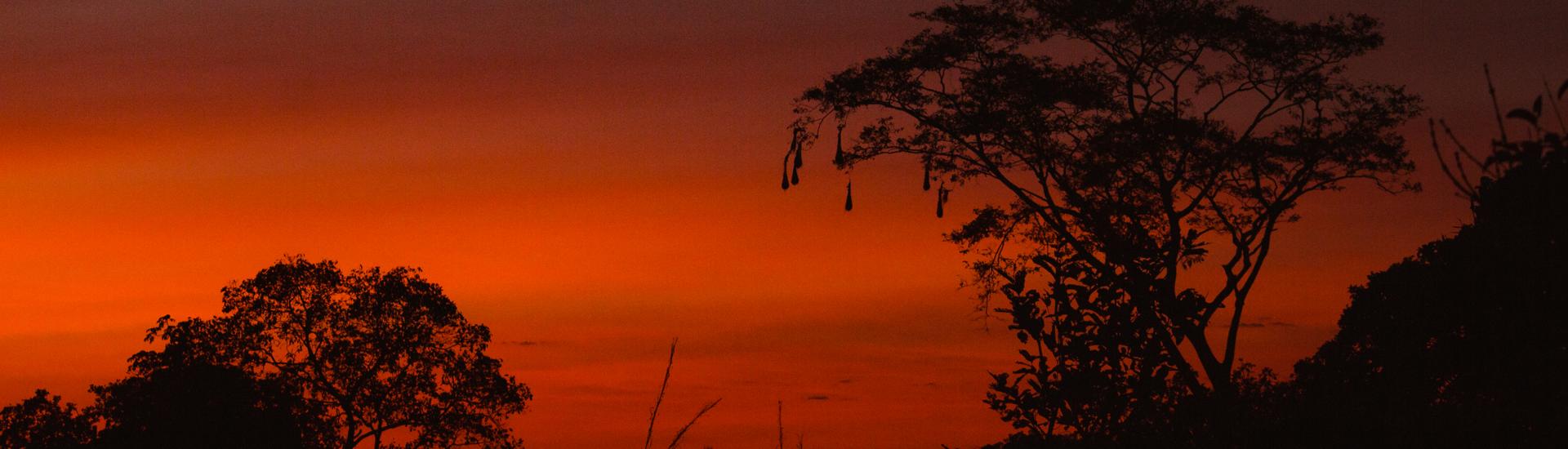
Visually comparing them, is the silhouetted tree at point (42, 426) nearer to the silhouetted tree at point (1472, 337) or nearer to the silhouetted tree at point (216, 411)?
the silhouetted tree at point (216, 411)

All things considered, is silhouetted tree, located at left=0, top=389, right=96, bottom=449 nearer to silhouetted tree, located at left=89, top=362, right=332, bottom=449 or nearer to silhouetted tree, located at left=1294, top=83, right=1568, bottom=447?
silhouetted tree, located at left=89, top=362, right=332, bottom=449

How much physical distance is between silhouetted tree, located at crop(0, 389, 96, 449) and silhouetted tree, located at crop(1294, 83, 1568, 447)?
39.7 meters

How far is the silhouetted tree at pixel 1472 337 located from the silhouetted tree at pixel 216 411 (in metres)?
30.5

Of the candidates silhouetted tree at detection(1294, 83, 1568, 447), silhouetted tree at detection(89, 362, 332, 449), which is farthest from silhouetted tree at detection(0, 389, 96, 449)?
silhouetted tree at detection(1294, 83, 1568, 447)

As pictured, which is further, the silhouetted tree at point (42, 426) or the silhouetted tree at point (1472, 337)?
the silhouetted tree at point (42, 426)


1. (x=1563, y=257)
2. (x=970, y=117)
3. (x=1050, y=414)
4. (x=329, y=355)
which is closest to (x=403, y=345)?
(x=329, y=355)

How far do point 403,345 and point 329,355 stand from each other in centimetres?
230

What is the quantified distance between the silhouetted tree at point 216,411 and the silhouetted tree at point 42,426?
11.9ft

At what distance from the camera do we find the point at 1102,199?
33406 millimetres

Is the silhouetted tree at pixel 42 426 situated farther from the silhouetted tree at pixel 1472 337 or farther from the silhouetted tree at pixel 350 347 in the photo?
the silhouetted tree at pixel 1472 337

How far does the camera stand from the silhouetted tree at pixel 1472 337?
1018cm

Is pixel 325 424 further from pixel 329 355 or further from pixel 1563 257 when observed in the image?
pixel 1563 257

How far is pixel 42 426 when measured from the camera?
51156mm

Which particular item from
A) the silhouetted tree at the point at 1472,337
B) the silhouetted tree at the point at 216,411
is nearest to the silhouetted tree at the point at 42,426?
the silhouetted tree at the point at 216,411
